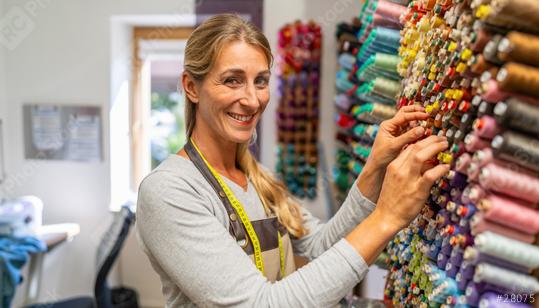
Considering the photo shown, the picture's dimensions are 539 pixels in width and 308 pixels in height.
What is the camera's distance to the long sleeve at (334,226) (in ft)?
2.87

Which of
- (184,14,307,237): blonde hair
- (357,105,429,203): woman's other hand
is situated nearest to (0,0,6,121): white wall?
(184,14,307,237): blonde hair

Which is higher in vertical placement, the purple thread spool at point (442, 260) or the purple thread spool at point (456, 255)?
the purple thread spool at point (456, 255)

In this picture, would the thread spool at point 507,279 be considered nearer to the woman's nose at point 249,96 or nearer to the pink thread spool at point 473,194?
the pink thread spool at point 473,194

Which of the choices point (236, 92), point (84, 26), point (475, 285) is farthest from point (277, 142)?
point (475, 285)

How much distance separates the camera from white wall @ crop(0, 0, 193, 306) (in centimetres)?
258

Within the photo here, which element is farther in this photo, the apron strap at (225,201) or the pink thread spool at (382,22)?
the pink thread spool at (382,22)

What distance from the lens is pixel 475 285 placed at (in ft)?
1.77

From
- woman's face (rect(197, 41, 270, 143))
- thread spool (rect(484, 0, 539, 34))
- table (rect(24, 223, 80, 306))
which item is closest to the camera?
thread spool (rect(484, 0, 539, 34))

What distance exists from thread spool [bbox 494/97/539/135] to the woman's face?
48cm

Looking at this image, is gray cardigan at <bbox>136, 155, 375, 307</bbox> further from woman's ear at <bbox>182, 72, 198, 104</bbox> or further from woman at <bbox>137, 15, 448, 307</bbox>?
woman's ear at <bbox>182, 72, 198, 104</bbox>

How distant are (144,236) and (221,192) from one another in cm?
17

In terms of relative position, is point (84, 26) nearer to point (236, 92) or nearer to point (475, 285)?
point (236, 92)

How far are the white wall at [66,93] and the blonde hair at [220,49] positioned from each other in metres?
1.76

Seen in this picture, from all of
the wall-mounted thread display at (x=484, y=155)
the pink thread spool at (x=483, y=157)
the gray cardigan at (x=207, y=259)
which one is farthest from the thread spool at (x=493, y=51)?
the gray cardigan at (x=207, y=259)
